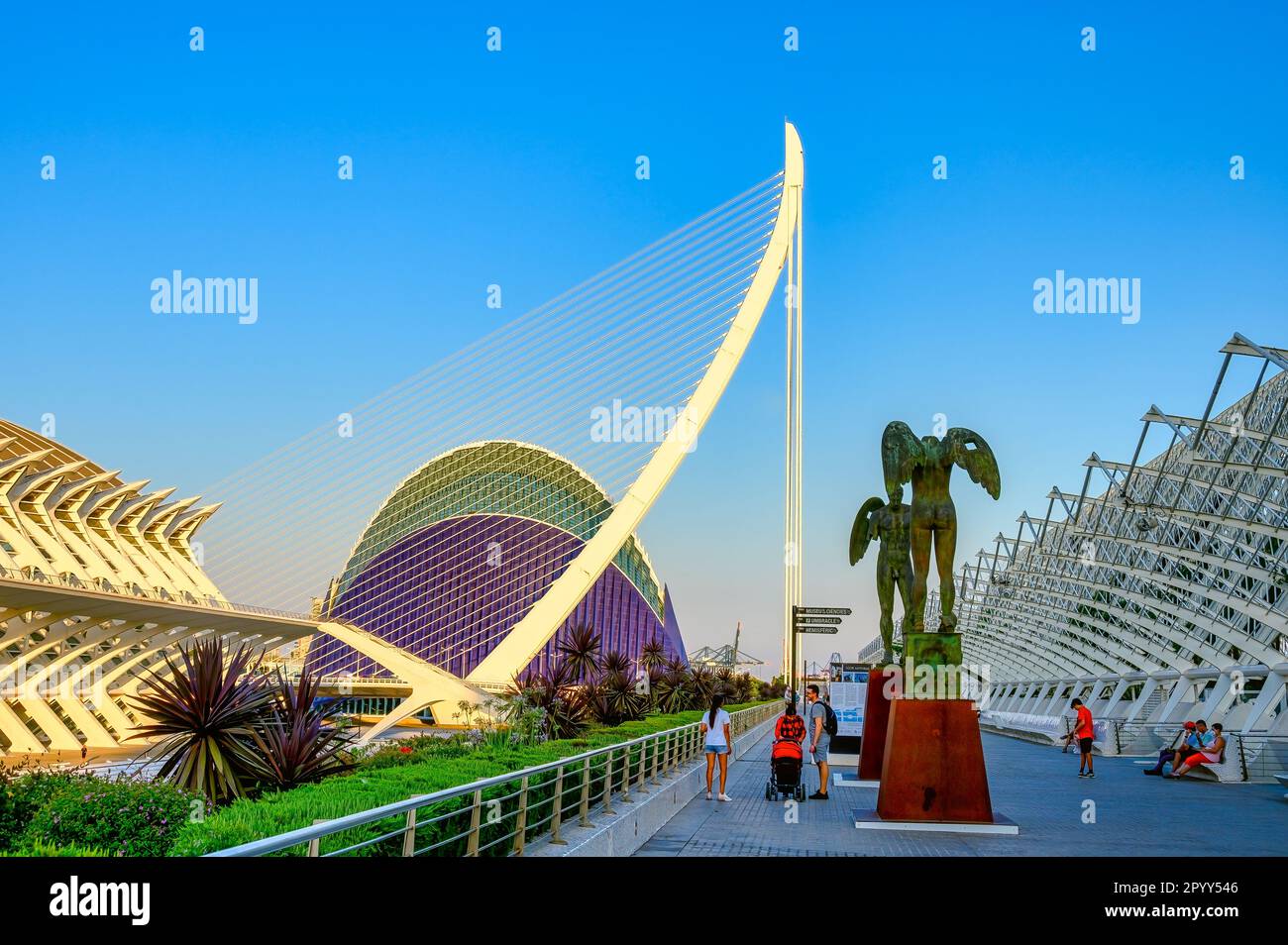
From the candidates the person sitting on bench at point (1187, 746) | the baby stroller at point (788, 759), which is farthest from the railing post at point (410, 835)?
the person sitting on bench at point (1187, 746)

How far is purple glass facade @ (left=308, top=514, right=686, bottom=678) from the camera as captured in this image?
69.9 meters

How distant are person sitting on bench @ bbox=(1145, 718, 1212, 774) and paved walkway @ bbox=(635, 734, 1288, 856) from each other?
1.30 m

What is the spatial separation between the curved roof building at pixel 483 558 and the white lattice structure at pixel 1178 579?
98.9 feet

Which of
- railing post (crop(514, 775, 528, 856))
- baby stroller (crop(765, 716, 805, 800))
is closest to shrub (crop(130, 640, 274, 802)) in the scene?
railing post (crop(514, 775, 528, 856))

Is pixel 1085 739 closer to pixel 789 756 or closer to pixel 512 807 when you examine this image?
pixel 789 756

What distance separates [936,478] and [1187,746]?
12.8m

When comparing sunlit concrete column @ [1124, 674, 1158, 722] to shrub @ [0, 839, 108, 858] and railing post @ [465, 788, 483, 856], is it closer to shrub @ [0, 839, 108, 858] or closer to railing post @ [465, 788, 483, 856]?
railing post @ [465, 788, 483, 856]

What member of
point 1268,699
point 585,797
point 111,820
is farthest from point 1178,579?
point 111,820

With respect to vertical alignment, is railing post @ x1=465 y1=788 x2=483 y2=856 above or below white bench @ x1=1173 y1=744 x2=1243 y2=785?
above

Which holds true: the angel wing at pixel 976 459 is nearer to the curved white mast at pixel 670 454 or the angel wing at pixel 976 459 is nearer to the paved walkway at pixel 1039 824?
the paved walkway at pixel 1039 824

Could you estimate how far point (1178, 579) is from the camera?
32.6m
